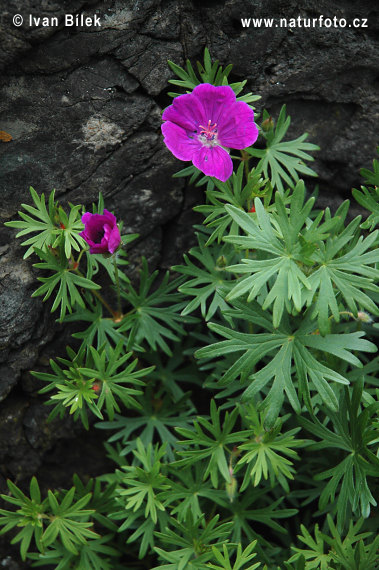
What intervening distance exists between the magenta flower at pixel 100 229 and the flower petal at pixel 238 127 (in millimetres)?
604

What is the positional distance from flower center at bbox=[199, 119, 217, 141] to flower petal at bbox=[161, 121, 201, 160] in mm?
46

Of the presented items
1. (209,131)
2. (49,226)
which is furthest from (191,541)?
(209,131)

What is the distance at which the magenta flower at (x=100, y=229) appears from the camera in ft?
7.30

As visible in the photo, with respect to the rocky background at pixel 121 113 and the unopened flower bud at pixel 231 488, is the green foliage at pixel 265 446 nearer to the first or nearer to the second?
the unopened flower bud at pixel 231 488

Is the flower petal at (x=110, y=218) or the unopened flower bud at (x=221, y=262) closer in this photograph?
the flower petal at (x=110, y=218)

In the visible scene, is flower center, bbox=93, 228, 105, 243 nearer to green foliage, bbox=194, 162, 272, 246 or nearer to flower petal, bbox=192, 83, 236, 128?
green foliage, bbox=194, 162, 272, 246

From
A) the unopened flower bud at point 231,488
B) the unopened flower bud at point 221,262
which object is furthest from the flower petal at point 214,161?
the unopened flower bud at point 231,488

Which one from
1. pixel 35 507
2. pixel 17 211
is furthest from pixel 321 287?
pixel 35 507

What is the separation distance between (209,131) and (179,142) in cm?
14

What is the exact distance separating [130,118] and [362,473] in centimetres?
189

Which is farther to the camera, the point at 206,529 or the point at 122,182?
the point at 122,182

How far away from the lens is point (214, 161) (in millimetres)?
2316

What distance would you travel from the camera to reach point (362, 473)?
7.38 ft

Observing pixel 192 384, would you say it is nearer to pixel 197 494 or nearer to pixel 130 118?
pixel 197 494
